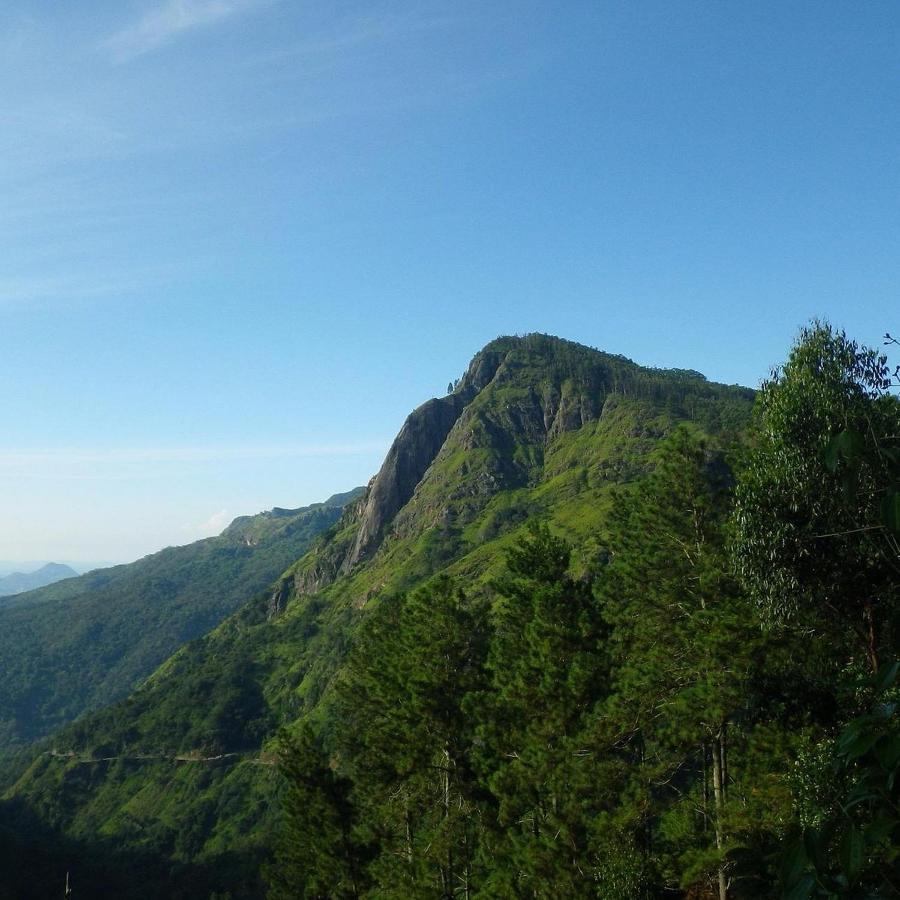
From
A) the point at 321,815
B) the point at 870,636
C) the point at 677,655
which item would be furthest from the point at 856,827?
the point at 321,815

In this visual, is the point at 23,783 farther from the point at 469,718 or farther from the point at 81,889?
the point at 469,718

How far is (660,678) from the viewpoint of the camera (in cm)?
2350

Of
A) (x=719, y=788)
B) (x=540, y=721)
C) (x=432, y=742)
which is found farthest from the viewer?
(x=432, y=742)

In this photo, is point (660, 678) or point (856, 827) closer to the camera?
point (856, 827)

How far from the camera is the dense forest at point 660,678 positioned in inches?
806

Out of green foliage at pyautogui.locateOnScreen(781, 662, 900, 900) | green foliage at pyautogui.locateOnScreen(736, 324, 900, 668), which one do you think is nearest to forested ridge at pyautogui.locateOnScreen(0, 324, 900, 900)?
green foliage at pyautogui.locateOnScreen(736, 324, 900, 668)

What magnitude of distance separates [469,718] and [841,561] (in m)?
16.7

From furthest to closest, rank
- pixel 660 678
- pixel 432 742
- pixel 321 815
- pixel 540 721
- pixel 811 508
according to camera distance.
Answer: pixel 321 815
pixel 432 742
pixel 540 721
pixel 660 678
pixel 811 508

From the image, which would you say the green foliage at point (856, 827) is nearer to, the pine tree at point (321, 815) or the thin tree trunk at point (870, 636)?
the thin tree trunk at point (870, 636)

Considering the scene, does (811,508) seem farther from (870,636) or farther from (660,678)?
(660,678)

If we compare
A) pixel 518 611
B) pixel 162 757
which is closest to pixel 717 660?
pixel 518 611

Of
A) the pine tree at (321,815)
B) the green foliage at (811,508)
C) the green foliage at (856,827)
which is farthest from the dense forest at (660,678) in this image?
the green foliage at (856,827)

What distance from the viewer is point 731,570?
23281 millimetres

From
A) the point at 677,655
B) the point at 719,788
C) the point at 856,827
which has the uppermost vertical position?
the point at 856,827
